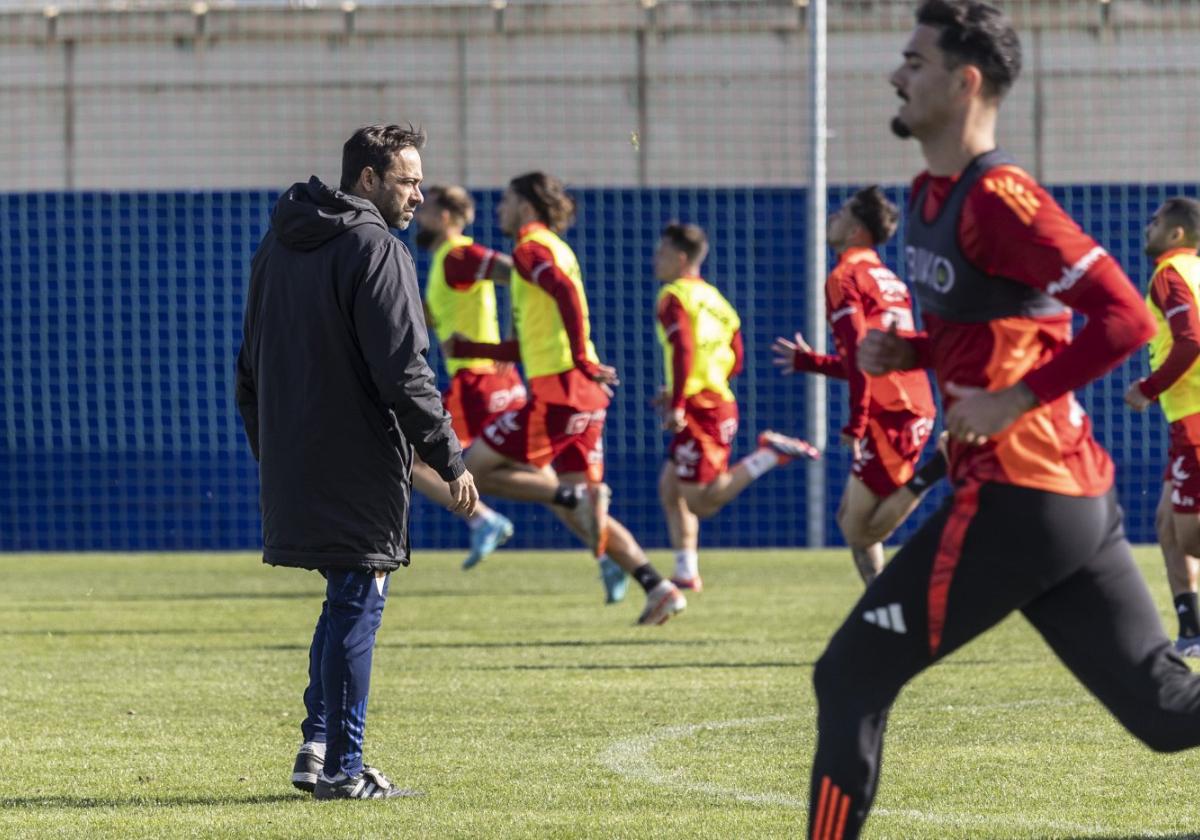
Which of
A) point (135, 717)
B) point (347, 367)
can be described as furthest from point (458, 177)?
point (347, 367)

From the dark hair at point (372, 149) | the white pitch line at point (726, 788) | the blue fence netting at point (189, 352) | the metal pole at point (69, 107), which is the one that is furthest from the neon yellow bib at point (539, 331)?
the metal pole at point (69, 107)

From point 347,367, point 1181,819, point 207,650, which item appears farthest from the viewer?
point 207,650

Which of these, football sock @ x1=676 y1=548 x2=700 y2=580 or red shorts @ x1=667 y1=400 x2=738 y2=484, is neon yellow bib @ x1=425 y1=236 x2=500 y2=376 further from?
football sock @ x1=676 y1=548 x2=700 y2=580

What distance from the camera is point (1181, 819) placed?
5.55 meters

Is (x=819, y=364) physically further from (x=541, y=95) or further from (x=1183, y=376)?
(x=541, y=95)

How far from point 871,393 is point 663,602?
1687mm

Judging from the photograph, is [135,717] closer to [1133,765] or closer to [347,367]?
[347,367]

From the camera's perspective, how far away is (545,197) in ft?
37.6

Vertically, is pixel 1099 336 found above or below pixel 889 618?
above

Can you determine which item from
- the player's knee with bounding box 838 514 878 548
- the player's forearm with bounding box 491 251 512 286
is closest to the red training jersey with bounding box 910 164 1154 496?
the player's knee with bounding box 838 514 878 548

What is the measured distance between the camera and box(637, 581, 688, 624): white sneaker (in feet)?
35.9

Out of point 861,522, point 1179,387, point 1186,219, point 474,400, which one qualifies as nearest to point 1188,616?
point 1179,387

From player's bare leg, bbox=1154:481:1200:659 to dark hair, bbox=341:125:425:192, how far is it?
4626 mm

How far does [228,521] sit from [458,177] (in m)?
3.80
